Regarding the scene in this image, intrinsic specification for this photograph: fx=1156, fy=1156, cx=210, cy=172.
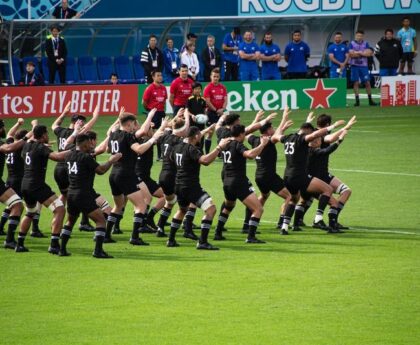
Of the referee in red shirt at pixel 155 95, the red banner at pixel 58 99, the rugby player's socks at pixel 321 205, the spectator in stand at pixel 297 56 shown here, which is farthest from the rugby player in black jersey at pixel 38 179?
the spectator in stand at pixel 297 56

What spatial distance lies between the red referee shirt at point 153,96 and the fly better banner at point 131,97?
338 inches

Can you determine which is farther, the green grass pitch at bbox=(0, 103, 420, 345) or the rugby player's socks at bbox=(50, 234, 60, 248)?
the rugby player's socks at bbox=(50, 234, 60, 248)

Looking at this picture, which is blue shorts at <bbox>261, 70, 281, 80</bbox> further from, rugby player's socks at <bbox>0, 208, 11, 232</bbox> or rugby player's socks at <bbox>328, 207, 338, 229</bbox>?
rugby player's socks at <bbox>0, 208, 11, 232</bbox>

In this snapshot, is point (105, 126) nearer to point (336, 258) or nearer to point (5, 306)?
point (336, 258)

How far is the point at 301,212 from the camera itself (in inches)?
853

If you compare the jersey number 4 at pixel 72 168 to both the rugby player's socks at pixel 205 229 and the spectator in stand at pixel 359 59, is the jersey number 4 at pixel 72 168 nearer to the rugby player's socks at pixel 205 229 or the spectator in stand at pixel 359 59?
the rugby player's socks at pixel 205 229

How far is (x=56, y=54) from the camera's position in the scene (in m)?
39.9

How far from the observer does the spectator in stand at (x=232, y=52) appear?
41.9 metres

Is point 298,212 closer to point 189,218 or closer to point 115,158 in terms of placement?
point 189,218

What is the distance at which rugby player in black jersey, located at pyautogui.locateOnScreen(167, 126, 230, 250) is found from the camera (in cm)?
1917

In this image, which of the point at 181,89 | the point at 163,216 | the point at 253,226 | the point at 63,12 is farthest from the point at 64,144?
the point at 63,12

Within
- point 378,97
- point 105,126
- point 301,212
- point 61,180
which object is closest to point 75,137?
point 61,180

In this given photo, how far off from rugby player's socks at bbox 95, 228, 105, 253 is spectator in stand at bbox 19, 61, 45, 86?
70.0ft

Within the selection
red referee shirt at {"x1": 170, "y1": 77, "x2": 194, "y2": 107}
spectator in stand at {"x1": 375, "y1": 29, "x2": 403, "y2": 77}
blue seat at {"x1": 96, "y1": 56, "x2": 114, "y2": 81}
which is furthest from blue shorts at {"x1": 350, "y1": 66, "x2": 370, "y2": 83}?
red referee shirt at {"x1": 170, "y1": 77, "x2": 194, "y2": 107}
